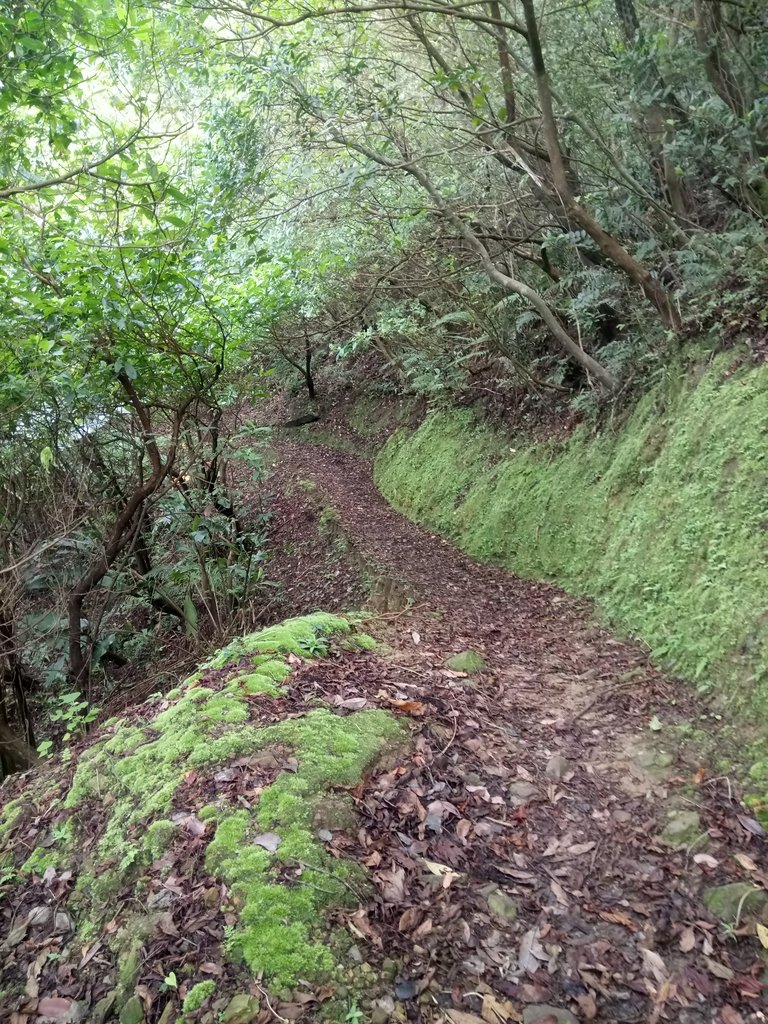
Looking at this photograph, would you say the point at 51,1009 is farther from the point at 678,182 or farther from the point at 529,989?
the point at 678,182

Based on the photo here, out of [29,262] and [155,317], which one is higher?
[29,262]

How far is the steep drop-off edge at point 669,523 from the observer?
492 cm

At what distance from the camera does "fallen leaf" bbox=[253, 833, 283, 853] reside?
317 centimetres

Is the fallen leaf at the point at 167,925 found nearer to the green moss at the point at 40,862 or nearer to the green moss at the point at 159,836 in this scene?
the green moss at the point at 159,836

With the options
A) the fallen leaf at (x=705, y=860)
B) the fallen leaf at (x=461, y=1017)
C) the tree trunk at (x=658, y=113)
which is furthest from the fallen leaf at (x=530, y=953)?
the tree trunk at (x=658, y=113)

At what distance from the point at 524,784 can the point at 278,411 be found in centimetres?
2157

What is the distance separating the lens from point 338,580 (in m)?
10.2

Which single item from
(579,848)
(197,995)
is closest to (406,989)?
(197,995)

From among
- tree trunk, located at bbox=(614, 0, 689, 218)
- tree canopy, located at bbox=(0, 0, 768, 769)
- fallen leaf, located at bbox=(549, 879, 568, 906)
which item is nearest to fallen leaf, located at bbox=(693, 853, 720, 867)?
fallen leaf, located at bbox=(549, 879, 568, 906)

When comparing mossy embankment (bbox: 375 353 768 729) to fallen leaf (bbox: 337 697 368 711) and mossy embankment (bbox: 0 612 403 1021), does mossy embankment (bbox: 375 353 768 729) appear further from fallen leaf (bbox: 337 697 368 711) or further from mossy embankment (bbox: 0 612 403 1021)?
mossy embankment (bbox: 0 612 403 1021)

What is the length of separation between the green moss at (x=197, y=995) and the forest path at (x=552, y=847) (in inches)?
26.0

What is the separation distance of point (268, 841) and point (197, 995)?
28.1 inches

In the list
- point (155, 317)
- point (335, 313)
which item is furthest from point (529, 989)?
point (335, 313)

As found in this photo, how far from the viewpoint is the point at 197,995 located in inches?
102
